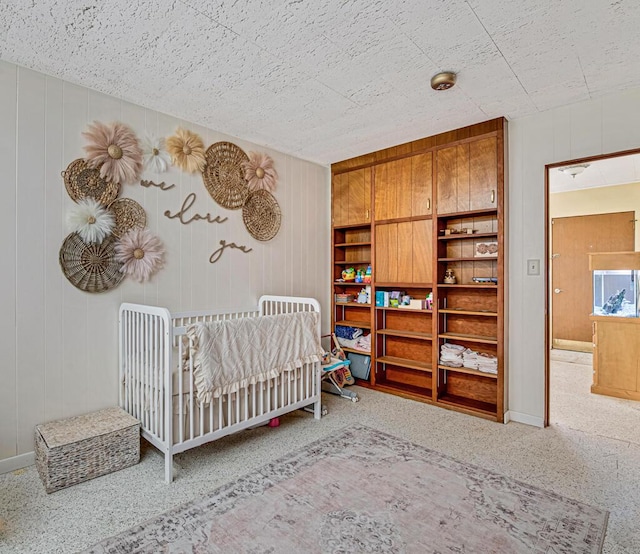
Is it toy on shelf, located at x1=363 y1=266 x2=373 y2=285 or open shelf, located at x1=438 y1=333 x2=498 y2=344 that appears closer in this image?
open shelf, located at x1=438 y1=333 x2=498 y2=344

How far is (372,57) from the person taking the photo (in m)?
2.09

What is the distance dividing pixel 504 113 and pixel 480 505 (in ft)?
8.71

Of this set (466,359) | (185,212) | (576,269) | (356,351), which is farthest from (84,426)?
(576,269)

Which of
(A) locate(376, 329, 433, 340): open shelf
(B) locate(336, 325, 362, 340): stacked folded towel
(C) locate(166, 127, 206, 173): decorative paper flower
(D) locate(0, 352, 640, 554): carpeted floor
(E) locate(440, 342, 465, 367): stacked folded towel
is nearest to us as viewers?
(D) locate(0, 352, 640, 554): carpeted floor

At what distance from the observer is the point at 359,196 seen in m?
3.91

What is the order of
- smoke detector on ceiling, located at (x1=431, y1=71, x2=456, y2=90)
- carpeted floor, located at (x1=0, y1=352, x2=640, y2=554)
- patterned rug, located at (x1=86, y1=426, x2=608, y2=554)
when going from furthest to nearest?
smoke detector on ceiling, located at (x1=431, y1=71, x2=456, y2=90), carpeted floor, located at (x1=0, y1=352, x2=640, y2=554), patterned rug, located at (x1=86, y1=426, x2=608, y2=554)

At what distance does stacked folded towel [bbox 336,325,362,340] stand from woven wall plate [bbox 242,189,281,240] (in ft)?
4.24

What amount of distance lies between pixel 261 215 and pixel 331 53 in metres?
1.67

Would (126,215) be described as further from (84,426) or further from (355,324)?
(355,324)

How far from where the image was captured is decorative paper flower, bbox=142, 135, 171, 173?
2.70 meters

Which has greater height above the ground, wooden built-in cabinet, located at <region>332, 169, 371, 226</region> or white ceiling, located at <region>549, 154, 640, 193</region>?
white ceiling, located at <region>549, 154, 640, 193</region>

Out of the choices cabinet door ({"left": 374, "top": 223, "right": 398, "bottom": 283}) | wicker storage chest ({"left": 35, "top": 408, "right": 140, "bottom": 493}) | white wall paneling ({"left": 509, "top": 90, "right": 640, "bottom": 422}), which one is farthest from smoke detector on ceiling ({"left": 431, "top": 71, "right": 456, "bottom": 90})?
wicker storage chest ({"left": 35, "top": 408, "right": 140, "bottom": 493})

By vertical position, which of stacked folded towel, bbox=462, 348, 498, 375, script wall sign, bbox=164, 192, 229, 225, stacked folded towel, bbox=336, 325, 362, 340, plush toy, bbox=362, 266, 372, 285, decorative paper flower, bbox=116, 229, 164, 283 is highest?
script wall sign, bbox=164, 192, 229, 225

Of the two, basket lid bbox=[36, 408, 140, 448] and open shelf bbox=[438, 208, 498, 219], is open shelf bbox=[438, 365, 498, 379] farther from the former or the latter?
basket lid bbox=[36, 408, 140, 448]
